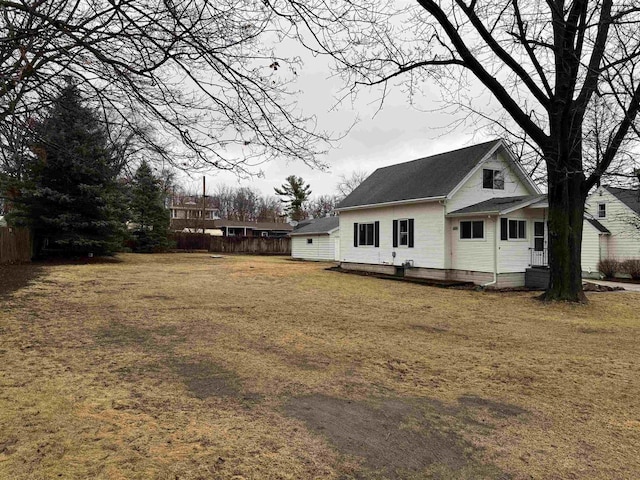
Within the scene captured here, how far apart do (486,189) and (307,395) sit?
15270mm

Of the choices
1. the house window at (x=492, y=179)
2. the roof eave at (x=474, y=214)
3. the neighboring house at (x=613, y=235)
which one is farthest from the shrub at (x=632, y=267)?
the roof eave at (x=474, y=214)

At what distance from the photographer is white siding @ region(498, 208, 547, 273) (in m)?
15.1

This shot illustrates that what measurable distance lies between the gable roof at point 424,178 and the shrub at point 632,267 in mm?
7236

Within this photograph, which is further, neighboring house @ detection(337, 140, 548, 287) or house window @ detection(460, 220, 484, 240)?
house window @ detection(460, 220, 484, 240)

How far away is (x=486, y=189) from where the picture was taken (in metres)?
17.2

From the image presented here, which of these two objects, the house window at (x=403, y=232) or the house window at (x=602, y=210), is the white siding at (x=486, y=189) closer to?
the house window at (x=403, y=232)

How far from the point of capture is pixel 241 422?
3.30 m

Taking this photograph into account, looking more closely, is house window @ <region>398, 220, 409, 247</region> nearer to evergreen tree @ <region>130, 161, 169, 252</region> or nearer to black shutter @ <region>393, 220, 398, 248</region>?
black shutter @ <region>393, 220, 398, 248</region>

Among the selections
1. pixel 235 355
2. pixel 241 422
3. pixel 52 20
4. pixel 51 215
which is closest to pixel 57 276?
pixel 51 215

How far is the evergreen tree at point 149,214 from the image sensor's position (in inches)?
1328

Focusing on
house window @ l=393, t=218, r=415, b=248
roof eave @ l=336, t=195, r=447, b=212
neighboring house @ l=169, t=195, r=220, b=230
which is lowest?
house window @ l=393, t=218, r=415, b=248

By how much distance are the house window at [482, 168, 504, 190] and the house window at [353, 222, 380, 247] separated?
5.11 metres

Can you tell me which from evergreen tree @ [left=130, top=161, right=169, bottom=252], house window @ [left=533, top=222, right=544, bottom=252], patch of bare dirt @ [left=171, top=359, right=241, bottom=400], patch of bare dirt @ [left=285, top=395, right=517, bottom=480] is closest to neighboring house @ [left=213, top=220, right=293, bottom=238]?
evergreen tree @ [left=130, top=161, right=169, bottom=252]

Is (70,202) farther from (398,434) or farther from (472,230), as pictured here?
(398,434)
